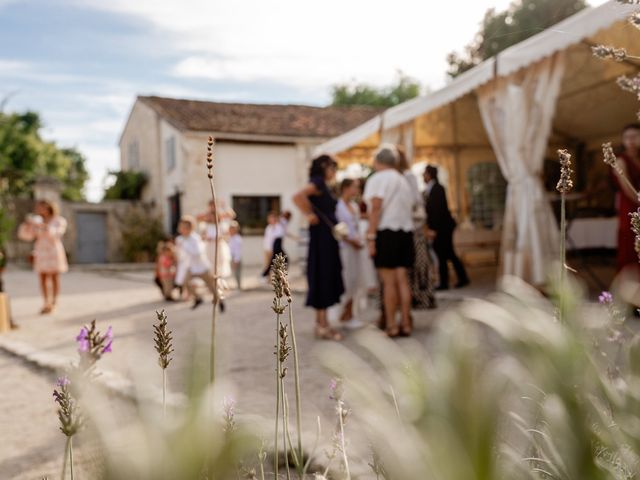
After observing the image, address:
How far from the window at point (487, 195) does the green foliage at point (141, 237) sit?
1417 centimetres

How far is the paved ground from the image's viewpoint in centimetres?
266

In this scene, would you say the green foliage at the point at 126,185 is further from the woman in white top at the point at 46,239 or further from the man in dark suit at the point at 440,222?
the man in dark suit at the point at 440,222

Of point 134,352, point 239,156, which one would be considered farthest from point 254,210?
point 134,352

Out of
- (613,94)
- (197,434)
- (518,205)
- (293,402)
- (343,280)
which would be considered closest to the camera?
(197,434)

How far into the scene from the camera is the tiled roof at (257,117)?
941 inches

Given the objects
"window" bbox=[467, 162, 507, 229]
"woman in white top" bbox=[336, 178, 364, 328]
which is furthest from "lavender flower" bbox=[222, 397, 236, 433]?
"window" bbox=[467, 162, 507, 229]

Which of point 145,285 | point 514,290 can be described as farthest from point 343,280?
point 145,285

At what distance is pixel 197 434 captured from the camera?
0.51 m

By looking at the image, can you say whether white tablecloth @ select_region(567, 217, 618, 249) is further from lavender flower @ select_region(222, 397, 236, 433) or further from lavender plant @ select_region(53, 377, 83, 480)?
lavender plant @ select_region(53, 377, 83, 480)

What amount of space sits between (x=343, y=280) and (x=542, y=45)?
123 inches

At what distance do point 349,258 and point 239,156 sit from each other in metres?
17.8

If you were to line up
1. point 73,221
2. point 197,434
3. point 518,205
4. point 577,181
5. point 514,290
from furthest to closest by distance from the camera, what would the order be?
point 73,221 → point 577,181 → point 518,205 → point 514,290 → point 197,434

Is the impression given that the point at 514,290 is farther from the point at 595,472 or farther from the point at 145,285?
the point at 145,285

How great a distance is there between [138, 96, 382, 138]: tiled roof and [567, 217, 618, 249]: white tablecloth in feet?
49.6
